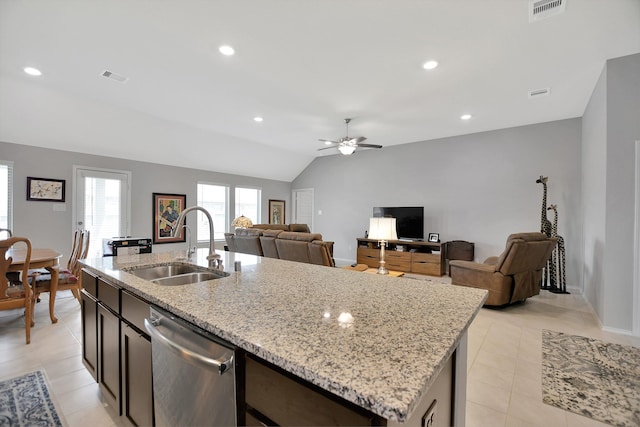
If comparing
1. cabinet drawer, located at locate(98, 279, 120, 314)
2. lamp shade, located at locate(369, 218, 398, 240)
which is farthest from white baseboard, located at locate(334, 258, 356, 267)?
cabinet drawer, located at locate(98, 279, 120, 314)

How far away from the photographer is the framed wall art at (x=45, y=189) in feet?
14.4

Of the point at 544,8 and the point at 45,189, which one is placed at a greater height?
the point at 544,8

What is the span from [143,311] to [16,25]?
10.0 feet

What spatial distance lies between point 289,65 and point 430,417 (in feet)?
10.7

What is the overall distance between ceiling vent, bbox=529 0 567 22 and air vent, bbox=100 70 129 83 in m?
4.22

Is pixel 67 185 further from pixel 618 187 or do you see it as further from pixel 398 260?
pixel 618 187

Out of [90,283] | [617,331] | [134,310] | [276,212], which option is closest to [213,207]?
[276,212]

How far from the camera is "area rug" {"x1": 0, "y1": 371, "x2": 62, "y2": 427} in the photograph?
1740 mm

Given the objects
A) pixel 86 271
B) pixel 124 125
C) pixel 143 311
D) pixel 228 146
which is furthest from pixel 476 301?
pixel 228 146

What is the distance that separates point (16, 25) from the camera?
8.09ft

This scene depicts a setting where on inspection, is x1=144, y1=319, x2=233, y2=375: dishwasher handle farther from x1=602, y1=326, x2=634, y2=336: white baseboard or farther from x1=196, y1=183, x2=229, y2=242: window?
x1=196, y1=183, x2=229, y2=242: window

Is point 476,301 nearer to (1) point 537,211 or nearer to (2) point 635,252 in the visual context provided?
(2) point 635,252

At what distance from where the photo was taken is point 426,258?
569 centimetres

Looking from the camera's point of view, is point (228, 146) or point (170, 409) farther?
point (228, 146)
